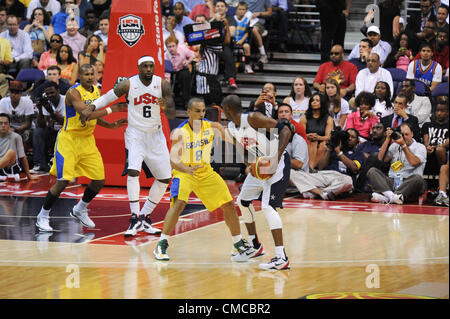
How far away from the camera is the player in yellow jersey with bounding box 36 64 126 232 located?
29.1 ft

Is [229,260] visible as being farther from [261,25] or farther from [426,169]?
[261,25]

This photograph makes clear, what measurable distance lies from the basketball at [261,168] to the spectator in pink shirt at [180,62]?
7020 millimetres

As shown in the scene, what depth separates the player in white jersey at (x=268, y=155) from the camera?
7188 millimetres

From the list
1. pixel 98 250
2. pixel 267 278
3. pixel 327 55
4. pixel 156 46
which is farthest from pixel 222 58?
pixel 267 278

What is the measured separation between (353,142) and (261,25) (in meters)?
4.62

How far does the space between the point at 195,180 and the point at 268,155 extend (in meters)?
0.75

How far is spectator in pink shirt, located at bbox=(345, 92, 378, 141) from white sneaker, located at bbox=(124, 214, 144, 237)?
4.65 metres

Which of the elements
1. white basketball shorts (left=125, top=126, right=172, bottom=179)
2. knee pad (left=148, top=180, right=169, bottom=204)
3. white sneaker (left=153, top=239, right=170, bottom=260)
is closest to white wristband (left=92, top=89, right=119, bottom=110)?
white basketball shorts (left=125, top=126, right=172, bottom=179)

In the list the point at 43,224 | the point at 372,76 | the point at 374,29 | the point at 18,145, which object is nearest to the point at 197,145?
the point at 43,224

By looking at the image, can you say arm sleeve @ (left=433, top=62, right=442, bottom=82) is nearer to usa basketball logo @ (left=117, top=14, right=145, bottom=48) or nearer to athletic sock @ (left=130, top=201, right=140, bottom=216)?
usa basketball logo @ (left=117, top=14, right=145, bottom=48)

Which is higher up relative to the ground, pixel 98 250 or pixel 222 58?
pixel 222 58

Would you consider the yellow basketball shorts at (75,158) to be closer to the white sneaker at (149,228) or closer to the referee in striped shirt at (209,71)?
the white sneaker at (149,228)

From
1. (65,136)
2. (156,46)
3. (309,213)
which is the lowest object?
(309,213)

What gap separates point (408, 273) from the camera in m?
7.00
